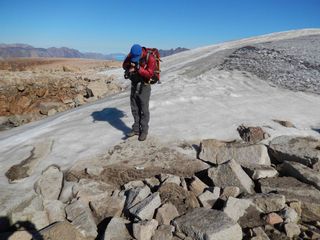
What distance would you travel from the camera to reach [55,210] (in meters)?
6.23

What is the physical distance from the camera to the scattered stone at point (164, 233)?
5.32 meters

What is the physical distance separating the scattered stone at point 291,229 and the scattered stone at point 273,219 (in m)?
0.21

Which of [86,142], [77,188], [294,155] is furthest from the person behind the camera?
[86,142]

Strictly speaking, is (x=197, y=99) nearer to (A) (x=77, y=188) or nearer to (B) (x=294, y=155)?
(B) (x=294, y=155)

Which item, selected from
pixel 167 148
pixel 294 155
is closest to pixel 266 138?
pixel 294 155

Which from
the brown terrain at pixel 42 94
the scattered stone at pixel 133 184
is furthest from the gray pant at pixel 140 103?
the brown terrain at pixel 42 94

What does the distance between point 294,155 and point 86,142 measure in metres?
4.85

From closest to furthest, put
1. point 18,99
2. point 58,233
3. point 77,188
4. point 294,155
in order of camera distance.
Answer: point 58,233, point 77,188, point 294,155, point 18,99

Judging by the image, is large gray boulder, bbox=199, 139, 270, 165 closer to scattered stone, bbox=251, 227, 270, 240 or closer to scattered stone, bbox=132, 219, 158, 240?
scattered stone, bbox=251, 227, 270, 240

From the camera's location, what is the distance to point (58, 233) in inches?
206

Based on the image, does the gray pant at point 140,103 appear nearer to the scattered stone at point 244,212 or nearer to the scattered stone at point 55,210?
the scattered stone at point 55,210

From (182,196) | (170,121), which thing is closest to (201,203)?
(182,196)

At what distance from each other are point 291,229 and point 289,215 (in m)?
0.33

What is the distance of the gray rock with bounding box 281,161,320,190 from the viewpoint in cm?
648
